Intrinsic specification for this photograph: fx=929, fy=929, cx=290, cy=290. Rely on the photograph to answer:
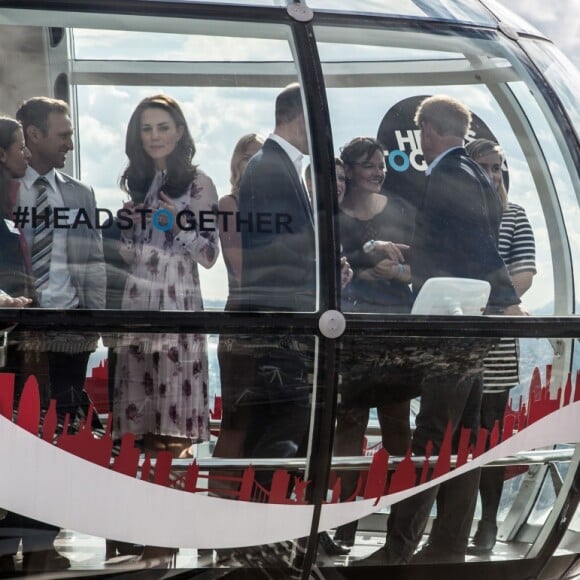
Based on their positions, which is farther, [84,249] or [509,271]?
[509,271]

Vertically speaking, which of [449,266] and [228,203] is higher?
[228,203]

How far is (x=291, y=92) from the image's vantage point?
10.0 ft

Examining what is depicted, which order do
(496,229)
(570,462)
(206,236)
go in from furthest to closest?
(570,462) < (496,229) < (206,236)

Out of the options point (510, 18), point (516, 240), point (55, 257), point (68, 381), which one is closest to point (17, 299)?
point (55, 257)

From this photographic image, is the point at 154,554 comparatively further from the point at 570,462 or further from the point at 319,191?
the point at 570,462

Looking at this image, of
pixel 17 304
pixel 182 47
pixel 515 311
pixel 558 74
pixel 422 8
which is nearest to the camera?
pixel 17 304

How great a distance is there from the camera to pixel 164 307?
2949 millimetres

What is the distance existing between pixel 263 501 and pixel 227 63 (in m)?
1.45

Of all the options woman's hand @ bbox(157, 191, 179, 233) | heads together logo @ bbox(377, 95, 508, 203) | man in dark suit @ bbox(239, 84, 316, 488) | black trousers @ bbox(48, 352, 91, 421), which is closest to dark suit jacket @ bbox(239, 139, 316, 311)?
man in dark suit @ bbox(239, 84, 316, 488)

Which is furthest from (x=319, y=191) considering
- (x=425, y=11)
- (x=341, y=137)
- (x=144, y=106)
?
(x=425, y=11)

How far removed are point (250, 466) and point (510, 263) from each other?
3.72 feet

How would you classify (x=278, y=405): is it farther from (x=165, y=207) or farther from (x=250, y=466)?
(x=165, y=207)

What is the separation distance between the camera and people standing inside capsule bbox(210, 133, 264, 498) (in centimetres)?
297

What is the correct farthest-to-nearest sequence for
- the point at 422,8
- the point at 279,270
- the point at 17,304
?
the point at 422,8 < the point at 279,270 < the point at 17,304
